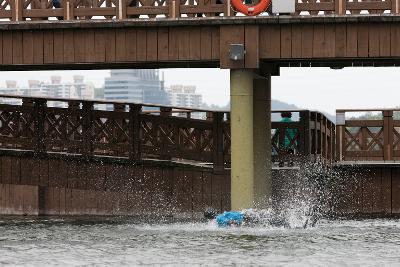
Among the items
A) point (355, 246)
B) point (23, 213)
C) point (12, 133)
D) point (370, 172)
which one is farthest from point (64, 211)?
point (355, 246)

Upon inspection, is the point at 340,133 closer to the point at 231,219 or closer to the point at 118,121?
the point at 118,121

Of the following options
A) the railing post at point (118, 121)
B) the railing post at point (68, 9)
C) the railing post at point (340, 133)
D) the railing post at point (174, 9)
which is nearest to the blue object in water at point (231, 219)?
the railing post at point (174, 9)

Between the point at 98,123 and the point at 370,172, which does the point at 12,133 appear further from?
the point at 370,172

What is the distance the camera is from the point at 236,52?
93.8 feet

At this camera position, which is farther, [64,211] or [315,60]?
[64,211]

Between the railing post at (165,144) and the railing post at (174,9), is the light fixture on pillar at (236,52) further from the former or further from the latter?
the railing post at (165,144)

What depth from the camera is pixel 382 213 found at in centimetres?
3575

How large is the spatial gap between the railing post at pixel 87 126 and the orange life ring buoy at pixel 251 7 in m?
7.17

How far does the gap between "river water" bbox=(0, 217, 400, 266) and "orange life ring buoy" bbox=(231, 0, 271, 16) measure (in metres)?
4.67

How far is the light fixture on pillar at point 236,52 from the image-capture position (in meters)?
28.6

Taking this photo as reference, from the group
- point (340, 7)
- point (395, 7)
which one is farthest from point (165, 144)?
point (395, 7)

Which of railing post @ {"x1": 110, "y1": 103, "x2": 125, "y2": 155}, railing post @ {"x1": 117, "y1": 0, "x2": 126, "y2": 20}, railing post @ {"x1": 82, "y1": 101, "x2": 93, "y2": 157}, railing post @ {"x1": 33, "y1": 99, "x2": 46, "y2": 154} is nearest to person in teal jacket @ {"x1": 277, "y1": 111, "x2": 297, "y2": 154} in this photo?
railing post @ {"x1": 110, "y1": 103, "x2": 125, "y2": 155}

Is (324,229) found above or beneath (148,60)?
beneath

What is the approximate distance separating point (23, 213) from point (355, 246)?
621 inches
